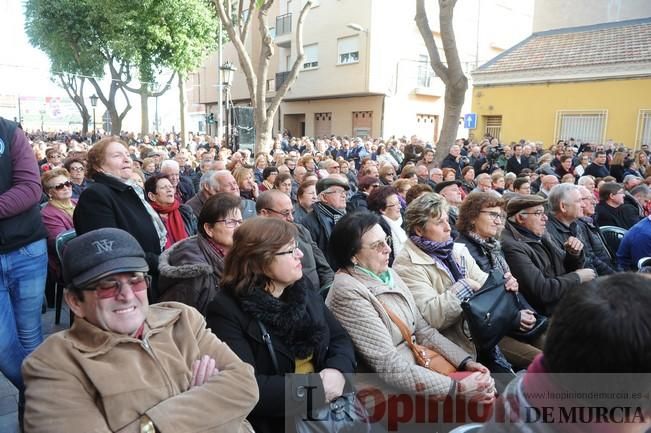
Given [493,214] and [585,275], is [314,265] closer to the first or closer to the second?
[493,214]

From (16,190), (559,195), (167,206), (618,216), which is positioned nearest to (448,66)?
(618,216)

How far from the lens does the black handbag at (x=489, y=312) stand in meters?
2.90

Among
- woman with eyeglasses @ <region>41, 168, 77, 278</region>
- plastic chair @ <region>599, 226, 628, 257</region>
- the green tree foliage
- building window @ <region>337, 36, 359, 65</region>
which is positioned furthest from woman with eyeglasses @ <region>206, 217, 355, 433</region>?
building window @ <region>337, 36, 359, 65</region>

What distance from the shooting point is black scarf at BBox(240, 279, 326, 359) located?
2.31m

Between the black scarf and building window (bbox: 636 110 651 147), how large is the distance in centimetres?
1963

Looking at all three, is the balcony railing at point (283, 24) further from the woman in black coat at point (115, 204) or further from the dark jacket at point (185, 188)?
the woman in black coat at point (115, 204)

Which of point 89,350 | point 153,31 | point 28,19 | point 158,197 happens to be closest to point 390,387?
point 89,350

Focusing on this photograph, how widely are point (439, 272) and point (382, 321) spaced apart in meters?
0.82

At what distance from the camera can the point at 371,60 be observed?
2442cm

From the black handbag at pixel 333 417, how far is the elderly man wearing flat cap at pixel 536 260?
198 centimetres

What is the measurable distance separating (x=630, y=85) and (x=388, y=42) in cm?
1138

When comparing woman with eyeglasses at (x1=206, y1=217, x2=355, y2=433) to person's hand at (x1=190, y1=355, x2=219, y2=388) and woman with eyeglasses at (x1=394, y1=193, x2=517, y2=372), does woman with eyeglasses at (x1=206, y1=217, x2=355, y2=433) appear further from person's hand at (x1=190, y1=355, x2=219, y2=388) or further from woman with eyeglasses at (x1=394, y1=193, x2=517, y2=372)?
woman with eyeglasses at (x1=394, y1=193, x2=517, y2=372)

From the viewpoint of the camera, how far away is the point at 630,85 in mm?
17875

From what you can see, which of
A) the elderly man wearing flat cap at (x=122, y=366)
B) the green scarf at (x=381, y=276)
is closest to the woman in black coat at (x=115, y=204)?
the elderly man wearing flat cap at (x=122, y=366)
